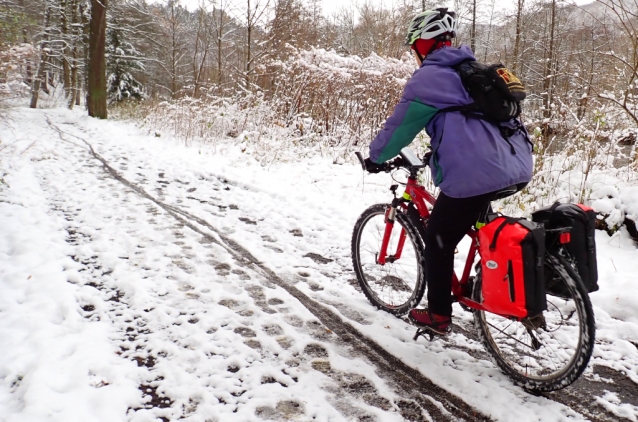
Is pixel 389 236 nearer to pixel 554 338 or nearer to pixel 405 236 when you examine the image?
pixel 405 236

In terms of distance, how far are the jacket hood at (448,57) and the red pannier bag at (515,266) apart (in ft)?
3.02

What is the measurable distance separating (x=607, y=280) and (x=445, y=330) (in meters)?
1.86

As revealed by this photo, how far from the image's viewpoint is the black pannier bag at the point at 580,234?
218cm

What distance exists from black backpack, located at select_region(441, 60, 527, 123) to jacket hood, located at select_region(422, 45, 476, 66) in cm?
8

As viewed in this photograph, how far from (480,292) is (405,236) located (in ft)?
2.83

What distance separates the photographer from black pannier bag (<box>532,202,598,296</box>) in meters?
2.18

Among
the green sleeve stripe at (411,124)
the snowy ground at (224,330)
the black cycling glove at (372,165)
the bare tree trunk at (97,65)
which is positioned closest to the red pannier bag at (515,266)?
the snowy ground at (224,330)

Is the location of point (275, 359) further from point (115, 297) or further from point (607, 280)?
point (607, 280)

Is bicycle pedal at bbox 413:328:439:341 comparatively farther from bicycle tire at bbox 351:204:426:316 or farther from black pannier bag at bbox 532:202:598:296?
black pannier bag at bbox 532:202:598:296

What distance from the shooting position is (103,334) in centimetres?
273

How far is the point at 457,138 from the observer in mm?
2264

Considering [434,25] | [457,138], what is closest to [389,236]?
[457,138]

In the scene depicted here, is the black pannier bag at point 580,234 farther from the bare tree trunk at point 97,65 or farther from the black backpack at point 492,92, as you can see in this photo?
the bare tree trunk at point 97,65

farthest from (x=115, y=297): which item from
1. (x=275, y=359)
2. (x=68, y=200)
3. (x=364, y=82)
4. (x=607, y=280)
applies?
(x=364, y=82)
